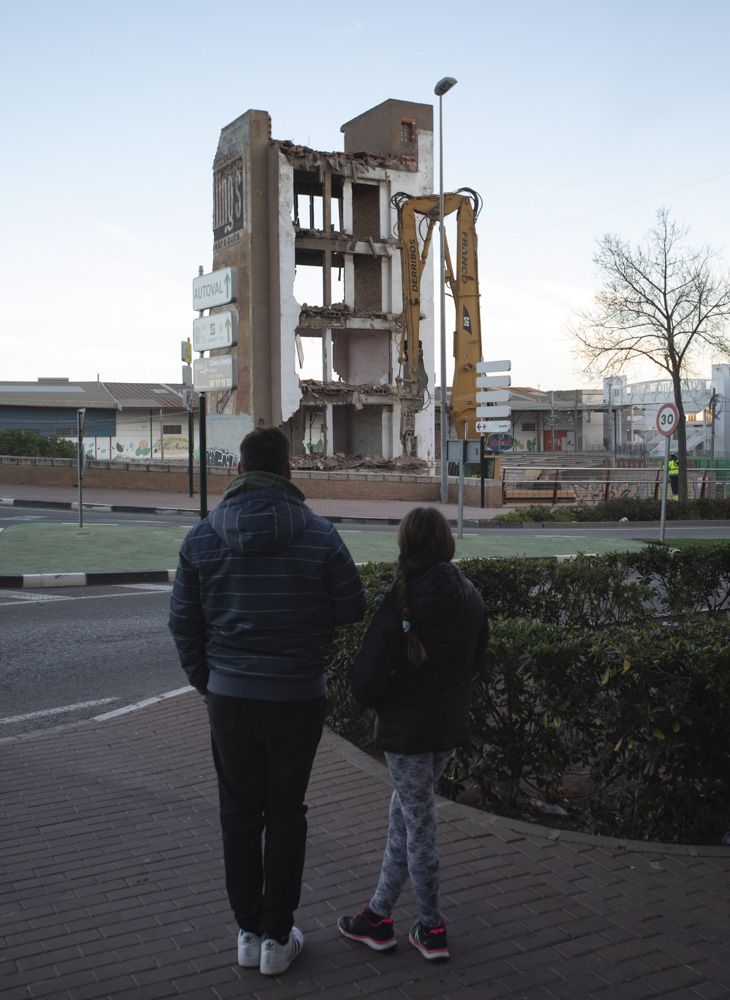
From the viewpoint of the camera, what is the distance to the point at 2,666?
27.4ft

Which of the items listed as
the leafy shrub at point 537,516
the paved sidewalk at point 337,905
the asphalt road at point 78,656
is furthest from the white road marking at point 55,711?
the leafy shrub at point 537,516

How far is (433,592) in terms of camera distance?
3297mm

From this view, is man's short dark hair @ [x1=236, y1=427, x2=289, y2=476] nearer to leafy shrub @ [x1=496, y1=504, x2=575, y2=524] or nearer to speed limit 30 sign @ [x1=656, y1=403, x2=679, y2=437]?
speed limit 30 sign @ [x1=656, y1=403, x2=679, y2=437]

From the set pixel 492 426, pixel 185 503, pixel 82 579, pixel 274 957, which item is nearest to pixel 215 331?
pixel 82 579

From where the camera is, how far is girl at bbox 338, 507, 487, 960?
10.8 feet

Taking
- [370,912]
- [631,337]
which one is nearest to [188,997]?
[370,912]

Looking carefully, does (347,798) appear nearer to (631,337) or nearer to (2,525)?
(2,525)

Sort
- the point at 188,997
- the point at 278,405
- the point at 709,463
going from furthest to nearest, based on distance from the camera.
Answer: the point at 709,463
the point at 278,405
the point at 188,997

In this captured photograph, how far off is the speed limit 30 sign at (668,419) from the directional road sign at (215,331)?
917cm

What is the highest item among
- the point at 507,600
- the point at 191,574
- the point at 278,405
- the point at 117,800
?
the point at 278,405

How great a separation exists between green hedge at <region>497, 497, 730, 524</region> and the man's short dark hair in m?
21.5

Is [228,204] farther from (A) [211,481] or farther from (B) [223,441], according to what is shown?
(A) [211,481]

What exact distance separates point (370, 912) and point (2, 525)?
2004 cm

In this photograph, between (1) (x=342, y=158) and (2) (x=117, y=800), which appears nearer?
(2) (x=117, y=800)
